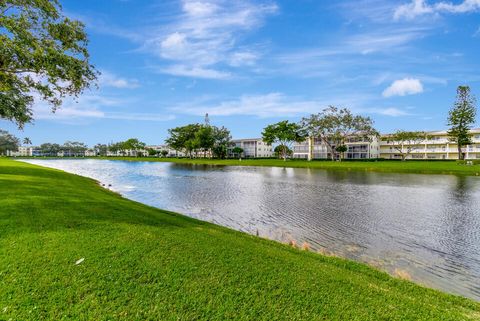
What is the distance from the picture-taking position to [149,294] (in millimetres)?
5266

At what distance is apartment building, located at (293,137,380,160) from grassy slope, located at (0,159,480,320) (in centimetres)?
12151

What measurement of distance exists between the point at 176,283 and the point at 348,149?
13470cm

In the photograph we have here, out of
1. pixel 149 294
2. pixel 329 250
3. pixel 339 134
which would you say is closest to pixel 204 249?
pixel 149 294

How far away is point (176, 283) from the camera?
5.66m

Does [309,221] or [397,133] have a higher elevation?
[397,133]

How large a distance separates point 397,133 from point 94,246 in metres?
116

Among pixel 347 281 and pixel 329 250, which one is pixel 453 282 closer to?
pixel 329 250

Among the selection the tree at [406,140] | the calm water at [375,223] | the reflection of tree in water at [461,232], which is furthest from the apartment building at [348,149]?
the reflection of tree in water at [461,232]

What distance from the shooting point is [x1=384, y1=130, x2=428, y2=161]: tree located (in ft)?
330

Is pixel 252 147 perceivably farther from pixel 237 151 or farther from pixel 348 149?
pixel 348 149

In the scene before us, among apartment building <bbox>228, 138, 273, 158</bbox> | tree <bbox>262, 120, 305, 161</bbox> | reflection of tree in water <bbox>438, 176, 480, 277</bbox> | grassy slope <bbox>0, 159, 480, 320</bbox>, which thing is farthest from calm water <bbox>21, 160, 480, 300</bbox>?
apartment building <bbox>228, 138, 273, 158</bbox>

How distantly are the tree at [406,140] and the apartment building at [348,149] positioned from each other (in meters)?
7.94

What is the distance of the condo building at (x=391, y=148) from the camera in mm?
103188

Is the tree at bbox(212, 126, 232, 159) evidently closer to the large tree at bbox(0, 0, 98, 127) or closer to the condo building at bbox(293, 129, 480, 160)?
the condo building at bbox(293, 129, 480, 160)
